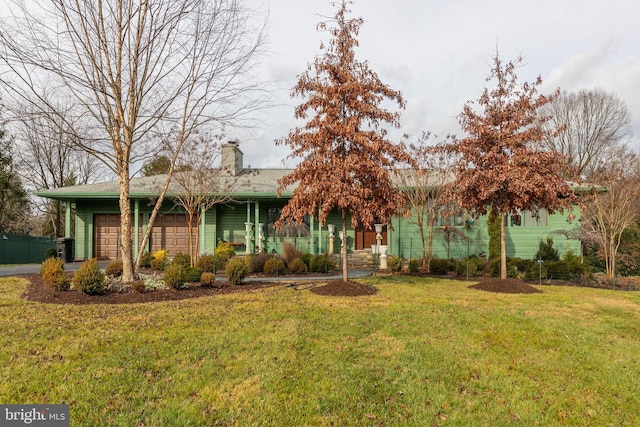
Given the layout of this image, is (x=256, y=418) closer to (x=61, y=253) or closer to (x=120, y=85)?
(x=120, y=85)

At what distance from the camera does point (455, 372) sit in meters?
4.13

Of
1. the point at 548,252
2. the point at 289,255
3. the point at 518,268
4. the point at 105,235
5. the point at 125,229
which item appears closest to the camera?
the point at 125,229

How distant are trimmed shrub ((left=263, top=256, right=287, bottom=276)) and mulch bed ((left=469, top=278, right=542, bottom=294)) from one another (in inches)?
224

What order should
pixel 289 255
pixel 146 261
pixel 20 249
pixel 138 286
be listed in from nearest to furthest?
pixel 138 286 < pixel 289 255 < pixel 146 261 < pixel 20 249

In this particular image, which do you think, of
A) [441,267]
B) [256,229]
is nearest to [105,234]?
[256,229]

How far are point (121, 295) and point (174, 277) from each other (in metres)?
1.11

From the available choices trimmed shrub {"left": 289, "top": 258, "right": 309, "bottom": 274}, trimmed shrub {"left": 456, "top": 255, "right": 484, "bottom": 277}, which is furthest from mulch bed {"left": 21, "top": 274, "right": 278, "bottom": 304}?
trimmed shrub {"left": 456, "top": 255, "right": 484, "bottom": 277}

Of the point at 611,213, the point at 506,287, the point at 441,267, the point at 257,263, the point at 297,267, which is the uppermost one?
the point at 611,213

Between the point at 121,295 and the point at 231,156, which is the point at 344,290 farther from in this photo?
the point at 231,156

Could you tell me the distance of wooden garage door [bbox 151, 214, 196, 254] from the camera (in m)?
17.6

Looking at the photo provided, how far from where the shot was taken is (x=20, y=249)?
792 inches

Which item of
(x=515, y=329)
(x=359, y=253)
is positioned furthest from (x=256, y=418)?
(x=359, y=253)

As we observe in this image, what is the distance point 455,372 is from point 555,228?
15.3 meters

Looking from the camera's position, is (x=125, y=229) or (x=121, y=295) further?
(x=125, y=229)
